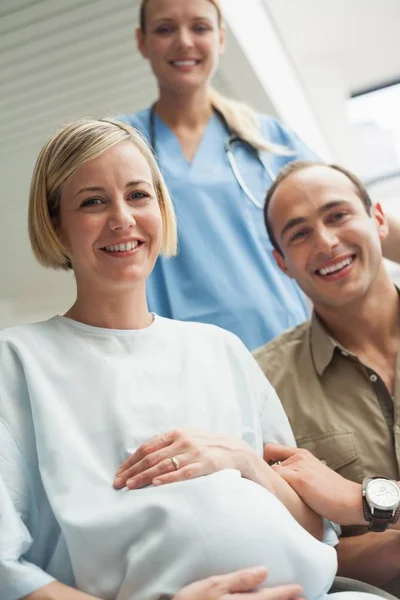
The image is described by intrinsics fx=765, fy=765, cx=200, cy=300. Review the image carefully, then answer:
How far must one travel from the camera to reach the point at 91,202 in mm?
1001

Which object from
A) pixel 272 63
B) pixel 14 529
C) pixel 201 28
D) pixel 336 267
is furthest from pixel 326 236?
pixel 272 63

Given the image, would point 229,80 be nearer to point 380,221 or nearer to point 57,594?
point 380,221

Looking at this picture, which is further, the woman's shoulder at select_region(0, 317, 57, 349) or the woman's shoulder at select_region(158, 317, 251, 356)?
the woman's shoulder at select_region(158, 317, 251, 356)

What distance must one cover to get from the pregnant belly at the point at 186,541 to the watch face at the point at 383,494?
177 millimetres

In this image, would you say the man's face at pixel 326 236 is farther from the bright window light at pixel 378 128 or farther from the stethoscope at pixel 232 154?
the bright window light at pixel 378 128

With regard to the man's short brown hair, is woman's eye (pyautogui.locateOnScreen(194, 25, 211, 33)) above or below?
above

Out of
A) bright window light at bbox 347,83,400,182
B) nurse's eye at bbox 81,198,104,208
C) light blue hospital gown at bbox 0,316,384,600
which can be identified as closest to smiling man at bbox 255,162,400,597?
A: light blue hospital gown at bbox 0,316,384,600

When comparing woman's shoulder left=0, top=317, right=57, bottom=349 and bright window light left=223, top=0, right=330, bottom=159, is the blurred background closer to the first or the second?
bright window light left=223, top=0, right=330, bottom=159

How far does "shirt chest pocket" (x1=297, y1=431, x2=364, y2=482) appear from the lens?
1161mm

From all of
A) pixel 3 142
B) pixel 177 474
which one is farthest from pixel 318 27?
pixel 177 474

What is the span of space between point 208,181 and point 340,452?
2.24ft

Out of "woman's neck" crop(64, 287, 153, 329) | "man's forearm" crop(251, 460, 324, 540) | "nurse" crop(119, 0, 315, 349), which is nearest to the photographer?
"man's forearm" crop(251, 460, 324, 540)

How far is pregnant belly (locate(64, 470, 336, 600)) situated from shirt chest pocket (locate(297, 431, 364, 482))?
35cm

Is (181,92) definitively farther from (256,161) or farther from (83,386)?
(83,386)
